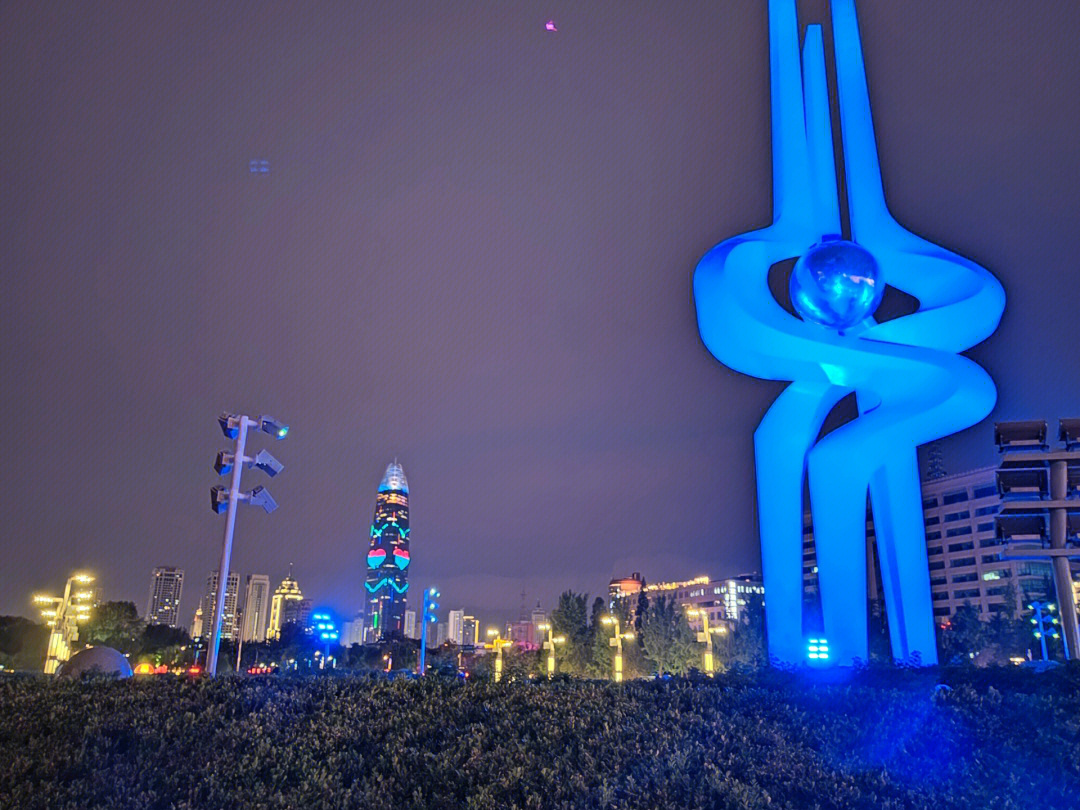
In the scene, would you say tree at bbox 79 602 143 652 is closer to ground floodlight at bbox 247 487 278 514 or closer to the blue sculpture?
ground floodlight at bbox 247 487 278 514

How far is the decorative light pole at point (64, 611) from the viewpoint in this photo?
42406 millimetres

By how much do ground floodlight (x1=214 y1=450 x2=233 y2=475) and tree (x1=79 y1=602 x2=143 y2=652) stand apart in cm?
4737

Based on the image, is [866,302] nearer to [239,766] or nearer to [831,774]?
[831,774]

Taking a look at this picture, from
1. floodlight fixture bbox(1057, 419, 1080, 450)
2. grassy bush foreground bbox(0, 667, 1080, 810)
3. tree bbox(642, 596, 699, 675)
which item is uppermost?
floodlight fixture bbox(1057, 419, 1080, 450)

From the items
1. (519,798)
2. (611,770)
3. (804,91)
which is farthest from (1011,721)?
(804,91)

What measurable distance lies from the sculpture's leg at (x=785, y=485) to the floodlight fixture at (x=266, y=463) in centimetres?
1236

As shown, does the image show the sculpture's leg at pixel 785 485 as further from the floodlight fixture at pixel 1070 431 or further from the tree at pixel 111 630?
the tree at pixel 111 630

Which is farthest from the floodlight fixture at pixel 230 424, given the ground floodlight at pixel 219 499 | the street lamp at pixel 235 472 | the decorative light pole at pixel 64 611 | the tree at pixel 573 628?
the tree at pixel 573 628

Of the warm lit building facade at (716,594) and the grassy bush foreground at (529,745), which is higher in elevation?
the warm lit building facade at (716,594)

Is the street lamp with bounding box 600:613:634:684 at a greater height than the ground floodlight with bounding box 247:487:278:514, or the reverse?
the ground floodlight with bounding box 247:487:278:514

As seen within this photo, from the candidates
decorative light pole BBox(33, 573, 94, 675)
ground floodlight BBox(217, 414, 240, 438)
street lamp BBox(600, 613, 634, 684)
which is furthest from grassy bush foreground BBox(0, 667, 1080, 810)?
decorative light pole BBox(33, 573, 94, 675)

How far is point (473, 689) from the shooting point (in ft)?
33.7

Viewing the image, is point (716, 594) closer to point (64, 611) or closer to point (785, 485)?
point (64, 611)

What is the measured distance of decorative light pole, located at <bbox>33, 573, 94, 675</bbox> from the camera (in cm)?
4241
